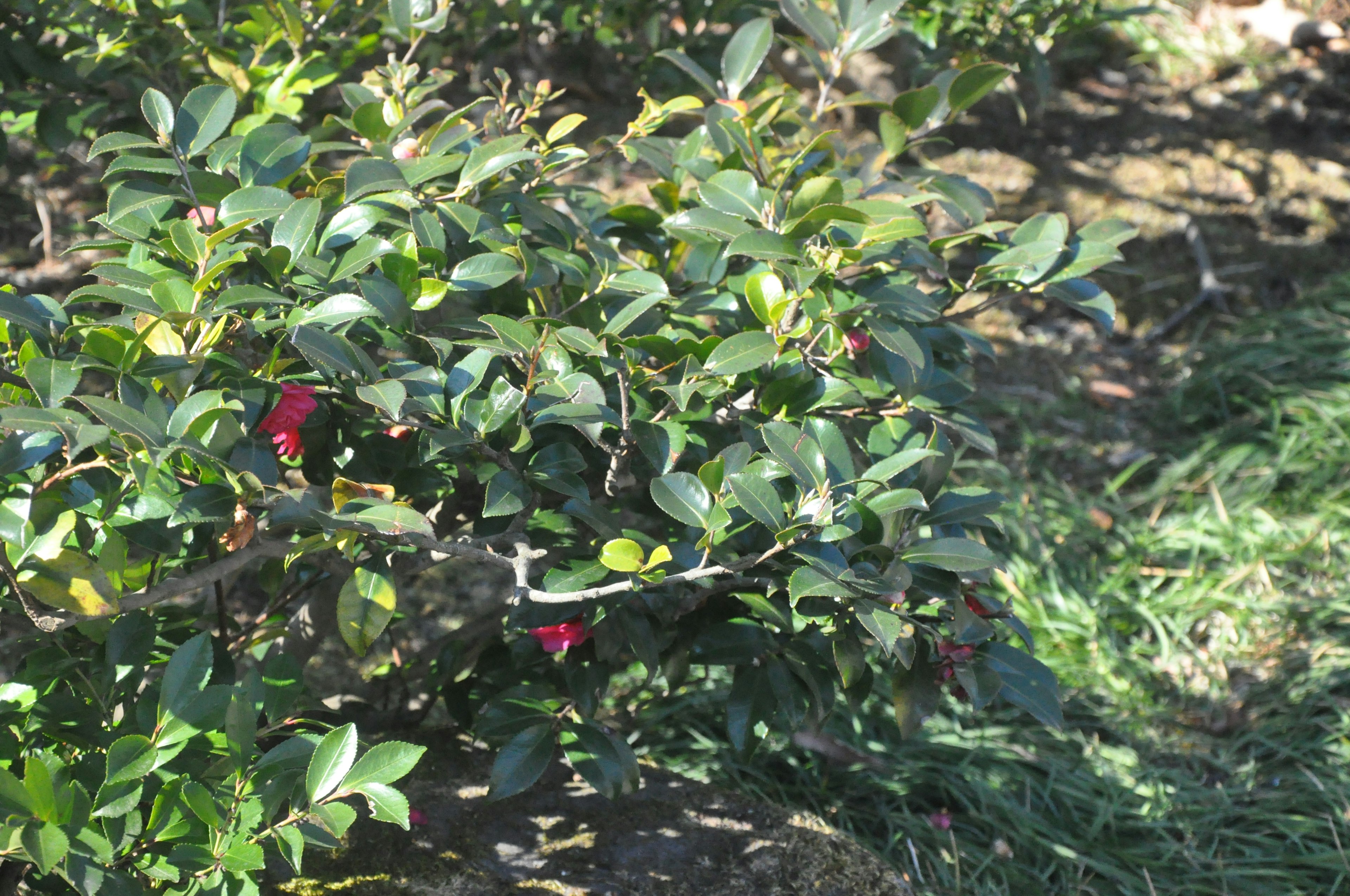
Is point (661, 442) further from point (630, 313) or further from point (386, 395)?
point (386, 395)

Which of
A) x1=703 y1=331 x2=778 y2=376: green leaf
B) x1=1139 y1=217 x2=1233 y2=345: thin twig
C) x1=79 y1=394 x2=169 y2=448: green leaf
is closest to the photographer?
x1=79 y1=394 x2=169 y2=448: green leaf

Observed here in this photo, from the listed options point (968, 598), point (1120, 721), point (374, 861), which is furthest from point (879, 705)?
point (374, 861)

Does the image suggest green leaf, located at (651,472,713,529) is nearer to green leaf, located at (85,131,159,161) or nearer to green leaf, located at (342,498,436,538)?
green leaf, located at (342,498,436,538)

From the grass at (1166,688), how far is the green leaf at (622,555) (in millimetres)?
1204

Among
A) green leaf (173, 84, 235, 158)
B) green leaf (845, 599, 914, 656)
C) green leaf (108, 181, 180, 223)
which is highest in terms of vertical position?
green leaf (173, 84, 235, 158)

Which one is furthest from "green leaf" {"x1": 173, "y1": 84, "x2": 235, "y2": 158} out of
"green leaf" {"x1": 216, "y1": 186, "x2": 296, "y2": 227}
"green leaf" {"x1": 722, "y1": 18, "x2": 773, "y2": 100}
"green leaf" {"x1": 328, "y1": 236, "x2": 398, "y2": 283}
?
"green leaf" {"x1": 722, "y1": 18, "x2": 773, "y2": 100}

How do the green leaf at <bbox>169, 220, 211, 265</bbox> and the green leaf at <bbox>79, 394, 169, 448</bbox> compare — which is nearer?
the green leaf at <bbox>79, 394, 169, 448</bbox>

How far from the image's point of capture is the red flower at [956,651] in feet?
4.35

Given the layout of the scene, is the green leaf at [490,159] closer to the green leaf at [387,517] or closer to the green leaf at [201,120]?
the green leaf at [201,120]

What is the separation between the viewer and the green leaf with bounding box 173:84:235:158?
4.17 feet

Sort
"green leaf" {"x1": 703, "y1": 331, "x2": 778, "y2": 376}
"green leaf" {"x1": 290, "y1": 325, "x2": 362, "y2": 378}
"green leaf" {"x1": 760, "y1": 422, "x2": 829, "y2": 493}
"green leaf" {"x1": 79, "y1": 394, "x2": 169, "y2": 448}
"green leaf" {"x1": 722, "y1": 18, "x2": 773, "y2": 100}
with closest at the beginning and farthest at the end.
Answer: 1. "green leaf" {"x1": 79, "y1": 394, "x2": 169, "y2": 448}
2. "green leaf" {"x1": 290, "y1": 325, "x2": 362, "y2": 378}
3. "green leaf" {"x1": 760, "y1": 422, "x2": 829, "y2": 493}
4. "green leaf" {"x1": 703, "y1": 331, "x2": 778, "y2": 376}
5. "green leaf" {"x1": 722, "y1": 18, "x2": 773, "y2": 100}

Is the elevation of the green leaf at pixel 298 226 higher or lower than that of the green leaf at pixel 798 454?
higher

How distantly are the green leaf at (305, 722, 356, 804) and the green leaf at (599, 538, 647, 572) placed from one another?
11.7 inches

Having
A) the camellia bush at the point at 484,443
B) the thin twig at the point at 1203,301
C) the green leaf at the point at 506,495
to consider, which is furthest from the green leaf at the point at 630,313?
the thin twig at the point at 1203,301
